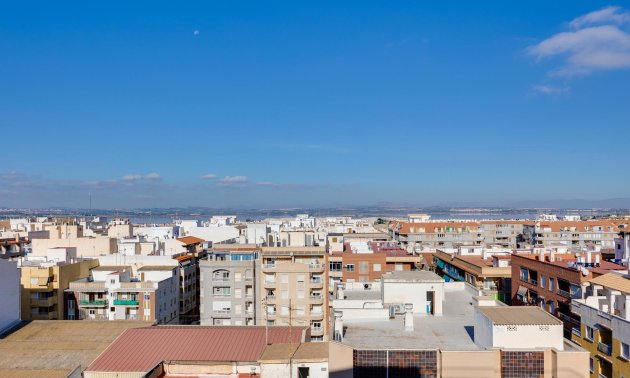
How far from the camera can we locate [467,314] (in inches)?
1112

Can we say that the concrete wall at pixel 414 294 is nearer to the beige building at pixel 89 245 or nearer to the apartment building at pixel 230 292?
the apartment building at pixel 230 292

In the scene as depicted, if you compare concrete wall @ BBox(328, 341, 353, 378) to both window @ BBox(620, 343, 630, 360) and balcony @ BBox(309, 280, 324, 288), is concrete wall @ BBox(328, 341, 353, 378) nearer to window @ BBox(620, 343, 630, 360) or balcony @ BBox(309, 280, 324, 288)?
window @ BBox(620, 343, 630, 360)

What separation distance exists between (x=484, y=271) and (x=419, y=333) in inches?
1223

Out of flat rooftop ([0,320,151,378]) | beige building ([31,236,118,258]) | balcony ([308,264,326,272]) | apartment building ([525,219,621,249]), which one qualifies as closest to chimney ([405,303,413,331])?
flat rooftop ([0,320,151,378])

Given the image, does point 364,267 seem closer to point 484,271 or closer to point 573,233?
point 484,271

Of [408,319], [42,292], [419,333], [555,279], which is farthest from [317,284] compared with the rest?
[42,292]

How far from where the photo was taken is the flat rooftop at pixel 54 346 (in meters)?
23.7

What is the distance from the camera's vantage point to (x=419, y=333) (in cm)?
2334

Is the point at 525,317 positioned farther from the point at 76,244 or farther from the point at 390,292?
the point at 76,244

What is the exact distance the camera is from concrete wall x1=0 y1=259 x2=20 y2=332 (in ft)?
104

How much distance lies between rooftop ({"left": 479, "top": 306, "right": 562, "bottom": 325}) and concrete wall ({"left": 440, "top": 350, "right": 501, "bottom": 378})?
1.26 metres

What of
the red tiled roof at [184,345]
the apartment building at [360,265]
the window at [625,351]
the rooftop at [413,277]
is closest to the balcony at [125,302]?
the apartment building at [360,265]

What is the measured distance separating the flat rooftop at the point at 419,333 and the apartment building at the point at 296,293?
1707 centimetres

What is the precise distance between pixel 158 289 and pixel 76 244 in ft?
75.4
